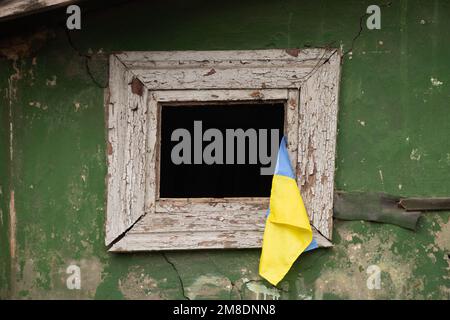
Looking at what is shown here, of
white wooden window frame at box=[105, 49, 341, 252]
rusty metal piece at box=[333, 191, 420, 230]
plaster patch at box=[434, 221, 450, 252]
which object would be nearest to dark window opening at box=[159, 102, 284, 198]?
white wooden window frame at box=[105, 49, 341, 252]

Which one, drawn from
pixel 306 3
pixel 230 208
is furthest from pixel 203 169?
pixel 306 3

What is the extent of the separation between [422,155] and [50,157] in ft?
7.43

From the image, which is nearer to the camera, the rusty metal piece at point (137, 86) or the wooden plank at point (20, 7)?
the wooden plank at point (20, 7)

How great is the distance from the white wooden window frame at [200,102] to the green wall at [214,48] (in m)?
0.08

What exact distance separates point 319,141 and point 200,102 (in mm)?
759

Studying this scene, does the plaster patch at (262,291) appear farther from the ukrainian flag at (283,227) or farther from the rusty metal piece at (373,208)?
the rusty metal piece at (373,208)

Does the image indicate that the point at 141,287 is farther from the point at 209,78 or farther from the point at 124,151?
the point at 209,78

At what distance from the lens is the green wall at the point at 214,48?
11.3 feet

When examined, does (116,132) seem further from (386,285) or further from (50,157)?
(386,285)

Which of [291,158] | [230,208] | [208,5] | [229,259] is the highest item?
[208,5]

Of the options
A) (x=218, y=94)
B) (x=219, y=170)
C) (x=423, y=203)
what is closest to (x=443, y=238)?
(x=423, y=203)

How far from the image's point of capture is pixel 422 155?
3.53m

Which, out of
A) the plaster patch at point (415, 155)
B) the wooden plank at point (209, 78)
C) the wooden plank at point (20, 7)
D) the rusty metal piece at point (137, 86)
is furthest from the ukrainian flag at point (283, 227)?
the wooden plank at point (20, 7)

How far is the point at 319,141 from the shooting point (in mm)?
3496
